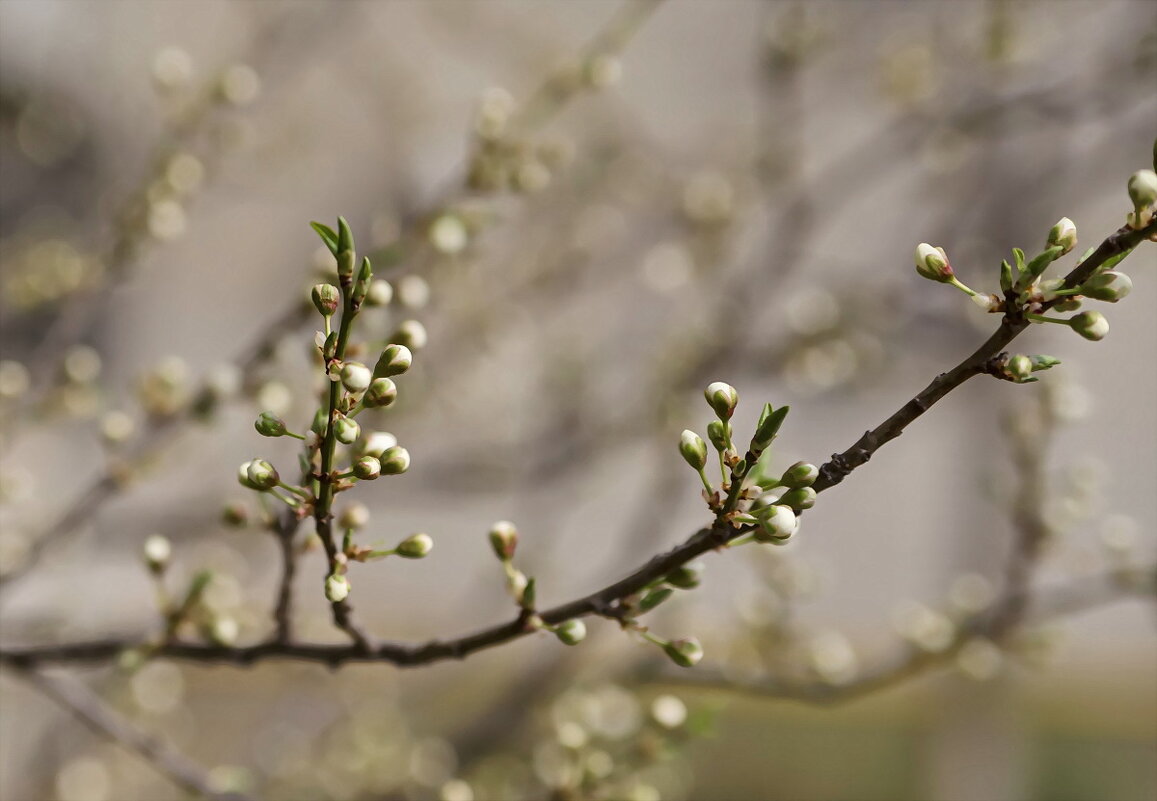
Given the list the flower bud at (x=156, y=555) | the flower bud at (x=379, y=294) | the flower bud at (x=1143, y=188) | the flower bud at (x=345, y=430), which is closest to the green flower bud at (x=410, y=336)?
the flower bud at (x=379, y=294)

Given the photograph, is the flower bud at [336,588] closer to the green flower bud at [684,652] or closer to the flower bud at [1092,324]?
the green flower bud at [684,652]

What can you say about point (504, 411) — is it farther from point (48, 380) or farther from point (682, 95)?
point (682, 95)

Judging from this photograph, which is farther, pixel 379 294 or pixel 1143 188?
pixel 379 294

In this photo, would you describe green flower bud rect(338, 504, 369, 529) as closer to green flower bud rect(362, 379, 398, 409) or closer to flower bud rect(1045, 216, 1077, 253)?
green flower bud rect(362, 379, 398, 409)

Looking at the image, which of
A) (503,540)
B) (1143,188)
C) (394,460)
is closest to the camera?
→ (1143,188)

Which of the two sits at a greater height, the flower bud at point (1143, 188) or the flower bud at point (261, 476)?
the flower bud at point (1143, 188)

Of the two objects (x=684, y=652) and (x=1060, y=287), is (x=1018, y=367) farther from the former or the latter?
(x=684, y=652)

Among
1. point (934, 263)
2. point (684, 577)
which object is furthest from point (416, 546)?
point (934, 263)
